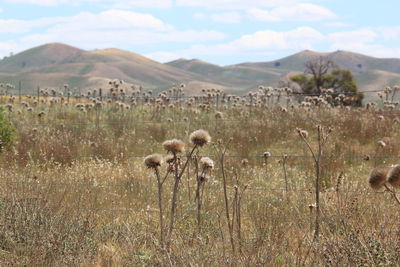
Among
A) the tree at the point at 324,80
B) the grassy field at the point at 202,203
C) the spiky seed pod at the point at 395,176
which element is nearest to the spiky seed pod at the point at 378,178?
the spiky seed pod at the point at 395,176

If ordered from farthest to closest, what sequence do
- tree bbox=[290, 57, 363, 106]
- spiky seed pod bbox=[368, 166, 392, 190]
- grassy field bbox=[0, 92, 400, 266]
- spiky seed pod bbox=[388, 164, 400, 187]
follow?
tree bbox=[290, 57, 363, 106], grassy field bbox=[0, 92, 400, 266], spiky seed pod bbox=[368, 166, 392, 190], spiky seed pod bbox=[388, 164, 400, 187]

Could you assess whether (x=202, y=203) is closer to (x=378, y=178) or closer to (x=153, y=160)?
(x=153, y=160)

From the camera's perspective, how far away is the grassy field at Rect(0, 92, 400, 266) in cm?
434

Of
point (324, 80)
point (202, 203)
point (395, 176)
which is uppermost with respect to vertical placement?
point (395, 176)

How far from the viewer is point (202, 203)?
6.88 metres

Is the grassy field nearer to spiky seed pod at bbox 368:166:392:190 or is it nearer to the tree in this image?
spiky seed pod at bbox 368:166:392:190

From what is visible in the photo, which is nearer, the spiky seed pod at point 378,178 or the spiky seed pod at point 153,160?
the spiky seed pod at point 378,178

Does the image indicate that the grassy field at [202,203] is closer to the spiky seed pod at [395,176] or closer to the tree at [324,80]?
the spiky seed pod at [395,176]

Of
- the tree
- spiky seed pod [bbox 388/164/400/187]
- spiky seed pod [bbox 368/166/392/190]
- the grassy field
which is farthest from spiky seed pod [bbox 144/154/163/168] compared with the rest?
the tree

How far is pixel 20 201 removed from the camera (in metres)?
5.57

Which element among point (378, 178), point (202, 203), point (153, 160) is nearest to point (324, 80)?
point (202, 203)

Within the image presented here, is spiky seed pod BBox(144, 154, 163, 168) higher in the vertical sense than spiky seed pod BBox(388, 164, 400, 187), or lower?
Answer: lower

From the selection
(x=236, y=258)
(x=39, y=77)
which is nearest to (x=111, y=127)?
(x=236, y=258)

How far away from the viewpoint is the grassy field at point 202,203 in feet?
14.2
